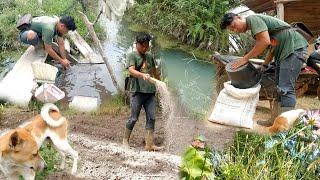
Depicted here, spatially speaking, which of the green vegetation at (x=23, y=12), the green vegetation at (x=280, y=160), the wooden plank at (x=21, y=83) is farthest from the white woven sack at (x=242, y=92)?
the green vegetation at (x=23, y=12)

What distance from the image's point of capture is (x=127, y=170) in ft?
21.2

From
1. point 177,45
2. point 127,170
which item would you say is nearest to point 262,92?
point 127,170

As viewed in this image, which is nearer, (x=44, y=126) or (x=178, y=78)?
(x=44, y=126)

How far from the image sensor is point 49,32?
876 cm

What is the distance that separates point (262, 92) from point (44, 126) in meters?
4.07

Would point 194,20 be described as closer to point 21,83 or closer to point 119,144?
point 21,83

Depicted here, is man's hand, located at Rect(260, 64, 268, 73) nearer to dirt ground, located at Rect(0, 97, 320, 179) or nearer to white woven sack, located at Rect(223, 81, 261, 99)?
white woven sack, located at Rect(223, 81, 261, 99)

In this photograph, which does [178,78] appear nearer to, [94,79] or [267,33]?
[94,79]

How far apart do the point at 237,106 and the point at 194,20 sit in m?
9.55

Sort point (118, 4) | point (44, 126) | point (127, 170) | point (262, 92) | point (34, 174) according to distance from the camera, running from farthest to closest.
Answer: point (118, 4) → point (262, 92) → point (127, 170) → point (44, 126) → point (34, 174)

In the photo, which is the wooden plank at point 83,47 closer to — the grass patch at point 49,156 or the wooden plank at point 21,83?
the wooden plank at point 21,83

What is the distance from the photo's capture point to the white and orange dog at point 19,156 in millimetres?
4883

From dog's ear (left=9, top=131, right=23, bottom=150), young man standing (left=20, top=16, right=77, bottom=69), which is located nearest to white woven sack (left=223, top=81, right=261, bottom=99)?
young man standing (left=20, top=16, right=77, bottom=69)

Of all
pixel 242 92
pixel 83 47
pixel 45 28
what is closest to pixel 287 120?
pixel 242 92
